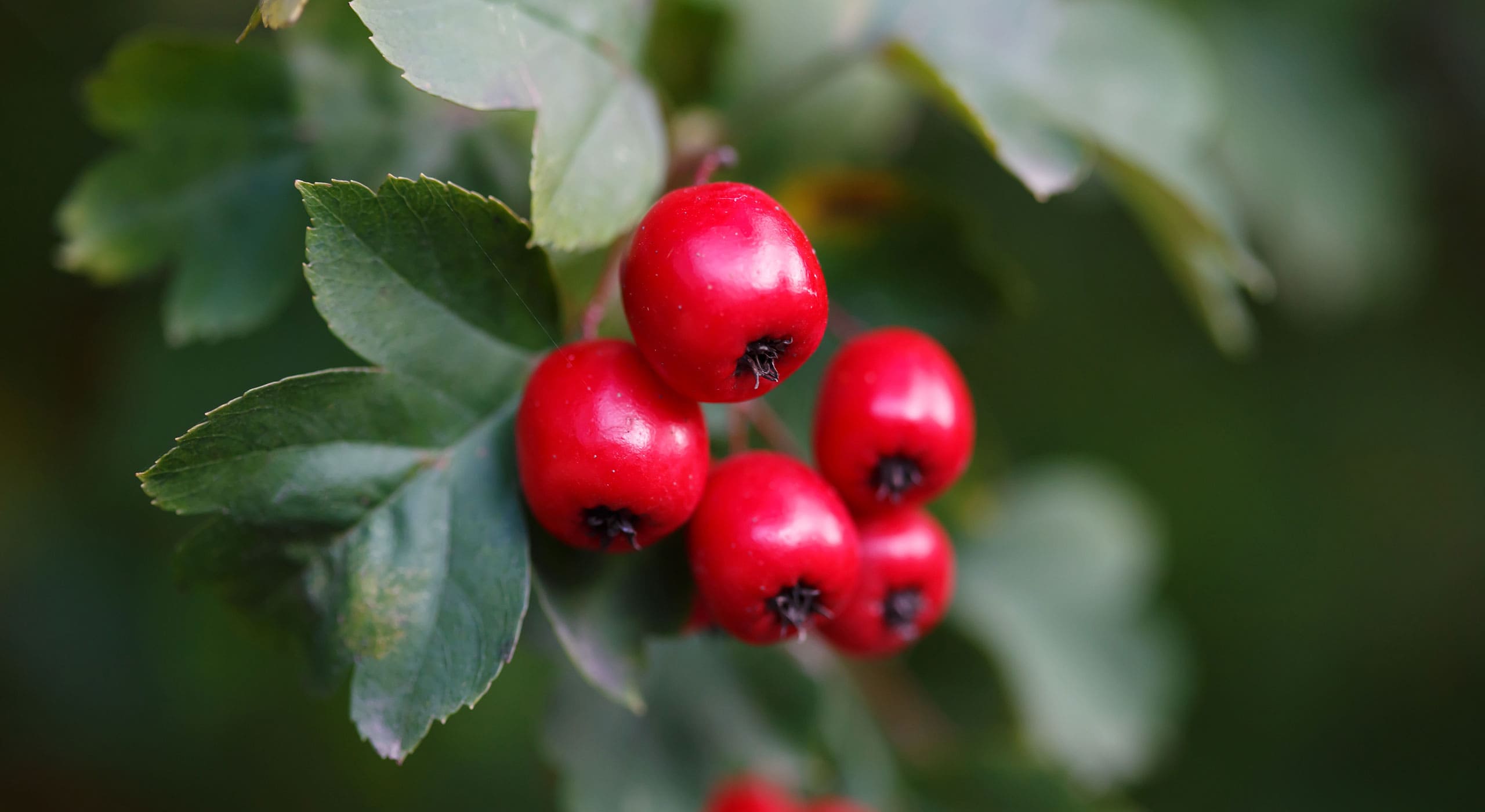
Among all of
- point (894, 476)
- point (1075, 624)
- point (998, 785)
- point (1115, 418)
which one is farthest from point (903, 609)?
point (1115, 418)

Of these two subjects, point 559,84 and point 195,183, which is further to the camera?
point 195,183

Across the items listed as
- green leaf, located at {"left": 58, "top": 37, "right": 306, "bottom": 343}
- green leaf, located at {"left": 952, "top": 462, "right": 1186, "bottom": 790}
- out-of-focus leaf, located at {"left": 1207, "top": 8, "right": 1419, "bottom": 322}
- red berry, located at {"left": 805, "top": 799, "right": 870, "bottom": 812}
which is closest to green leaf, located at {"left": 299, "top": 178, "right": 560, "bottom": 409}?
green leaf, located at {"left": 58, "top": 37, "right": 306, "bottom": 343}

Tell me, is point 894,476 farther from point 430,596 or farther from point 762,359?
point 430,596

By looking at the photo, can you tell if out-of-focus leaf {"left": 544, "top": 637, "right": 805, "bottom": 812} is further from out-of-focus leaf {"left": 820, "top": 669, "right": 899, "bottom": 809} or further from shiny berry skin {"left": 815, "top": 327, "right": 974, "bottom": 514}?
shiny berry skin {"left": 815, "top": 327, "right": 974, "bottom": 514}

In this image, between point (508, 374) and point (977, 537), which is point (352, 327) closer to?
point (508, 374)

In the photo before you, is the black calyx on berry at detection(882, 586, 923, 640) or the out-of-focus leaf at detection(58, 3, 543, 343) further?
the out-of-focus leaf at detection(58, 3, 543, 343)

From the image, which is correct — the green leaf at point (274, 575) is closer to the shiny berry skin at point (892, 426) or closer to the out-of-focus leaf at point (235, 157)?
the out-of-focus leaf at point (235, 157)

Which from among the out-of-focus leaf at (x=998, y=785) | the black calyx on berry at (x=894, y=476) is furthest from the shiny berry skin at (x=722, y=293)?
the out-of-focus leaf at (x=998, y=785)
